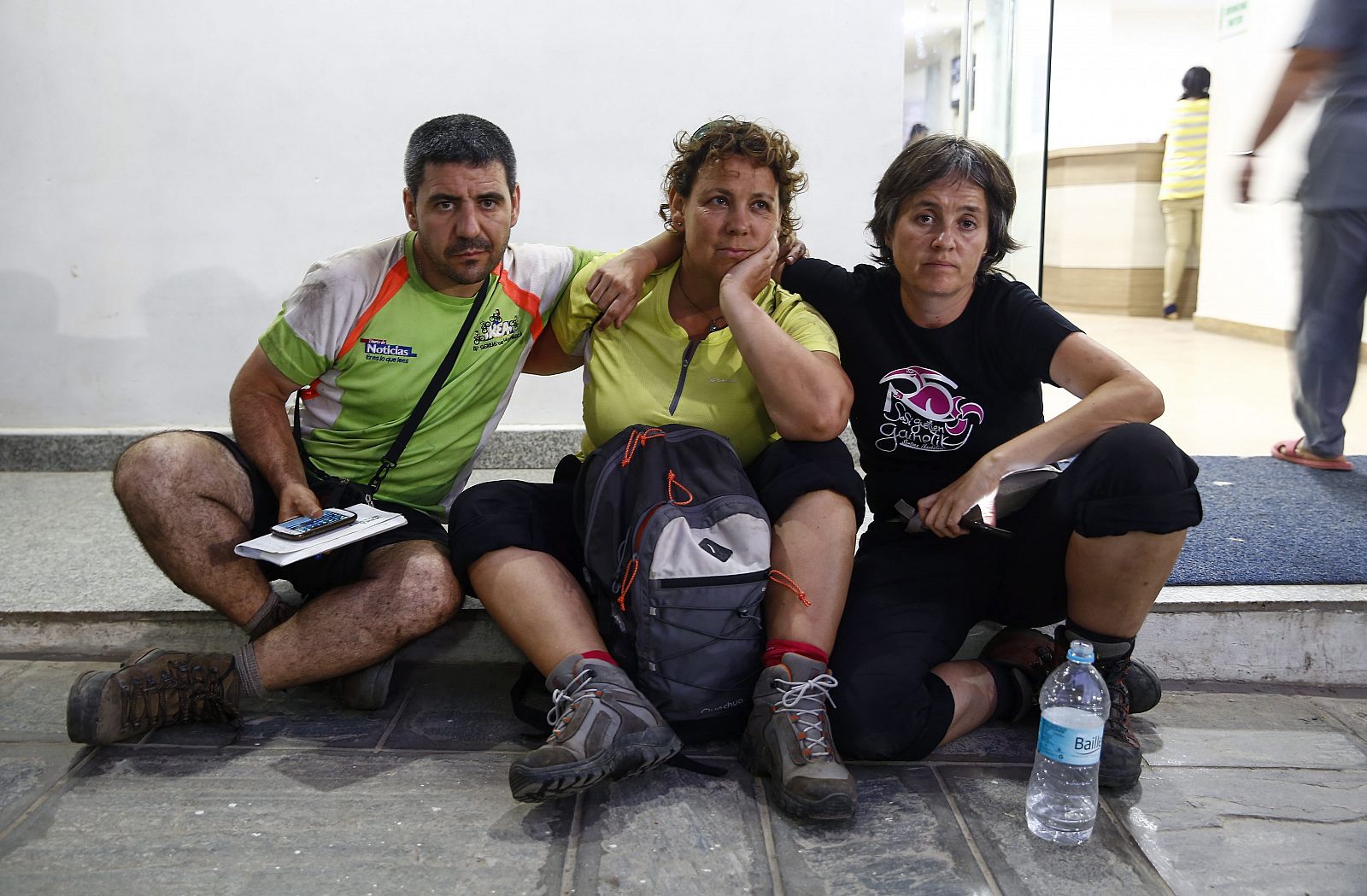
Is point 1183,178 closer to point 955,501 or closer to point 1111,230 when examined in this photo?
point 1111,230

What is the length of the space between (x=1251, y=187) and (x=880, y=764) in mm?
2305

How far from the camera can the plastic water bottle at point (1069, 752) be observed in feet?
5.89

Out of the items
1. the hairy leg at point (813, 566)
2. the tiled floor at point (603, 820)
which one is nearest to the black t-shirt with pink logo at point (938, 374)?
the hairy leg at point (813, 566)

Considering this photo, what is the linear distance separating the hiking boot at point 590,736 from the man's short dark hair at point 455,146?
1074mm

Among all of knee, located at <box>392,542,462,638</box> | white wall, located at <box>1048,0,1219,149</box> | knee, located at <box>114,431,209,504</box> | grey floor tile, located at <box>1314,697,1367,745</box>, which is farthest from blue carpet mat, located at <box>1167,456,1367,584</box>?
white wall, located at <box>1048,0,1219,149</box>

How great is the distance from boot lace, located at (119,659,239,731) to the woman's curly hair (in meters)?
1.44

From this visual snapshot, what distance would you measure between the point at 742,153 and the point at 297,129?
208cm

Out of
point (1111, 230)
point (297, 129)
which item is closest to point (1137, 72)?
point (1111, 230)

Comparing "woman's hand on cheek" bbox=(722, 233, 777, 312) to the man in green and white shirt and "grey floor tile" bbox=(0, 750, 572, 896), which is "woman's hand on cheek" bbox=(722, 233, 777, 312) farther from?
"grey floor tile" bbox=(0, 750, 572, 896)

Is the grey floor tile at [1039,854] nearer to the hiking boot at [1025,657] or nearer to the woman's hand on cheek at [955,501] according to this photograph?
the hiking boot at [1025,657]

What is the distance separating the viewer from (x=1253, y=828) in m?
1.87

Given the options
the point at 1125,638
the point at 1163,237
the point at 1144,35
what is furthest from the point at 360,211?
the point at 1144,35

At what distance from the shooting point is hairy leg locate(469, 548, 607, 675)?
205 centimetres

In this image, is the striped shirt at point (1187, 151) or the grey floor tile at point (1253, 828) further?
the striped shirt at point (1187, 151)
